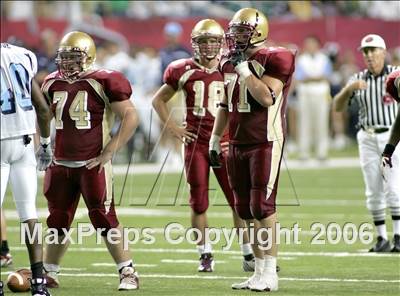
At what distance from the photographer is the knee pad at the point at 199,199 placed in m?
7.95

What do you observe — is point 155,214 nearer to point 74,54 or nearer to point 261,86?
point 74,54

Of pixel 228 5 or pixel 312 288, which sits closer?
pixel 312 288

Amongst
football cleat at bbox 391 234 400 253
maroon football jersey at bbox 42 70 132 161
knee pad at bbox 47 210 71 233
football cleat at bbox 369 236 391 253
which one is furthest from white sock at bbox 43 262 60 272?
football cleat at bbox 391 234 400 253

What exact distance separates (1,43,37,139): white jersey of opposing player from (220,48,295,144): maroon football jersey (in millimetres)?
1284

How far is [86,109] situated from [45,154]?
1.44 feet

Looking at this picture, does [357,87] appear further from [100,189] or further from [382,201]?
[100,189]

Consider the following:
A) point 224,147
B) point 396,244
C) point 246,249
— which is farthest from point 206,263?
point 396,244

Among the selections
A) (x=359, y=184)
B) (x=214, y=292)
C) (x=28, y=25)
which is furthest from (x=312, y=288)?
(x=28, y=25)

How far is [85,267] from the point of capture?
8094 mm

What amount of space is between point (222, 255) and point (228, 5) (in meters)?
11.5

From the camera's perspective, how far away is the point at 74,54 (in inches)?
276

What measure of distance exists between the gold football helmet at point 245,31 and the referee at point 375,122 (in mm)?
2005

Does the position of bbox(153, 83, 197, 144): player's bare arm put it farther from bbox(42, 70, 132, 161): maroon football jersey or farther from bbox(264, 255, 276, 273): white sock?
bbox(264, 255, 276, 273): white sock

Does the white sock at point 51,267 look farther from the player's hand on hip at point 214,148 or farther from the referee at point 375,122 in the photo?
the referee at point 375,122
